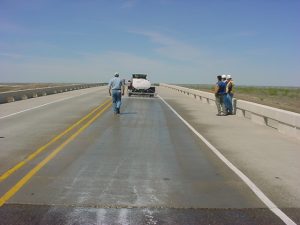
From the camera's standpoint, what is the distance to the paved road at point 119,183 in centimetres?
630

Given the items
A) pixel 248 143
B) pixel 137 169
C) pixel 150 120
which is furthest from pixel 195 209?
pixel 150 120

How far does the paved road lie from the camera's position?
6.30 meters

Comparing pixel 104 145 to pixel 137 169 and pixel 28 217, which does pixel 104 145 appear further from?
pixel 28 217

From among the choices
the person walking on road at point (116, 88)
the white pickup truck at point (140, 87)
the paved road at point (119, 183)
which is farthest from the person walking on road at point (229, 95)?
the white pickup truck at point (140, 87)

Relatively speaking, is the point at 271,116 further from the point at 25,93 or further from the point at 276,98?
the point at 276,98

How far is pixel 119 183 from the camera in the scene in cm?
819

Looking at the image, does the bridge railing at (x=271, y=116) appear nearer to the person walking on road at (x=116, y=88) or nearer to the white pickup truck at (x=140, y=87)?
the person walking on road at (x=116, y=88)

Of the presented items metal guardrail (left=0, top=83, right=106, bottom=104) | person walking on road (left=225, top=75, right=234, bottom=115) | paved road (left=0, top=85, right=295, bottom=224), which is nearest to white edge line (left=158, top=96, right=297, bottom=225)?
paved road (left=0, top=85, right=295, bottom=224)

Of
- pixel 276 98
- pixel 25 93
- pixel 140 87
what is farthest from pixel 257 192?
pixel 276 98

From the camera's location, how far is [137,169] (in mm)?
9445

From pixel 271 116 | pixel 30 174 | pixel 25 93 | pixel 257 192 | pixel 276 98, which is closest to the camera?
pixel 257 192

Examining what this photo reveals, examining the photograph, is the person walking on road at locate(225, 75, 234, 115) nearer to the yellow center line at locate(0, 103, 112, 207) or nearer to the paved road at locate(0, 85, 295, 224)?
the paved road at locate(0, 85, 295, 224)

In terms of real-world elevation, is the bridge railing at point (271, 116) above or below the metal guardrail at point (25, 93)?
above

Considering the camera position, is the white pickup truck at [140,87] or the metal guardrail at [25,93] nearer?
the metal guardrail at [25,93]
